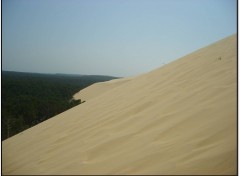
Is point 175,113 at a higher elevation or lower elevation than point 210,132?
higher

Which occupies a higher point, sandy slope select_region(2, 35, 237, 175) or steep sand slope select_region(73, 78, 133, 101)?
steep sand slope select_region(73, 78, 133, 101)

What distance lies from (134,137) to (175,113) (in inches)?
24.9

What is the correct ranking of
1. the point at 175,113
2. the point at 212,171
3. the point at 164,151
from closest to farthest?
the point at 212,171
the point at 164,151
the point at 175,113

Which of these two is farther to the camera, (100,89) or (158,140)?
(100,89)

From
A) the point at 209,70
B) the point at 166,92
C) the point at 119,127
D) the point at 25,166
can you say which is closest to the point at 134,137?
the point at 119,127

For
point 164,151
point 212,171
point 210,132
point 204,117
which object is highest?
point 204,117

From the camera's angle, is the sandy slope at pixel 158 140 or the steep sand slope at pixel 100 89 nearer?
the sandy slope at pixel 158 140

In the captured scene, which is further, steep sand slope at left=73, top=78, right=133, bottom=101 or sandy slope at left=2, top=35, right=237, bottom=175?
steep sand slope at left=73, top=78, right=133, bottom=101

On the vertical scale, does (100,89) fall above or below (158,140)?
above

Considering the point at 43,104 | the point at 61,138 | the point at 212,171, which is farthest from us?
the point at 43,104

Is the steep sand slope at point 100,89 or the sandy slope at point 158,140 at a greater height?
the steep sand slope at point 100,89

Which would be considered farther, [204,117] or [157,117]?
[157,117]

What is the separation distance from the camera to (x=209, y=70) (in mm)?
4191

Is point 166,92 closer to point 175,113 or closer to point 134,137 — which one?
point 175,113
